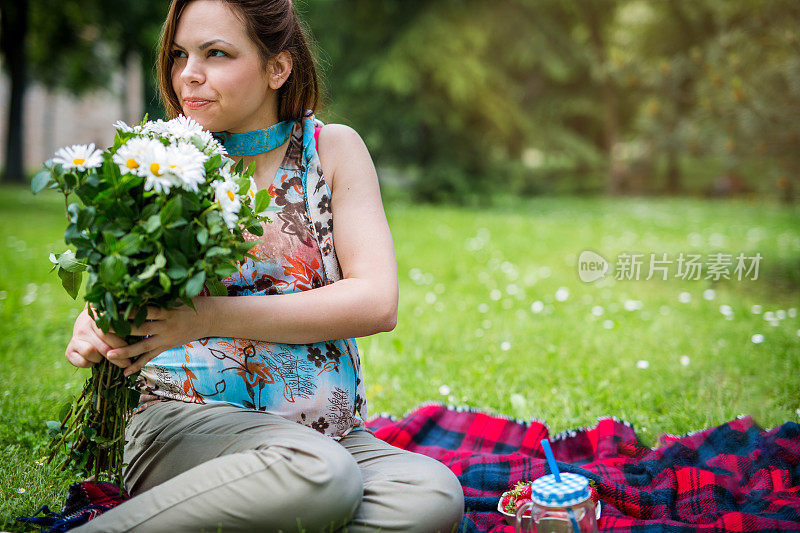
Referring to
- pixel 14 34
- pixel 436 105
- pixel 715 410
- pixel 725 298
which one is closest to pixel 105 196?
pixel 715 410

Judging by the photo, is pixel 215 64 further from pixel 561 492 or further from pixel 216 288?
pixel 561 492

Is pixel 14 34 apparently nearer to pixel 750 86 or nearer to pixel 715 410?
pixel 750 86

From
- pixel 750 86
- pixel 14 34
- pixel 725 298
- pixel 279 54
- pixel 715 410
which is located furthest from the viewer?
pixel 14 34

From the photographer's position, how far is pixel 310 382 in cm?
218

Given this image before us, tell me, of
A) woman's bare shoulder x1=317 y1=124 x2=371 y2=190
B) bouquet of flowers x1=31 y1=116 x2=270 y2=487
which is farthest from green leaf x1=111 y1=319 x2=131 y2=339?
woman's bare shoulder x1=317 y1=124 x2=371 y2=190

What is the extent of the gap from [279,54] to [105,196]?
30.8 inches

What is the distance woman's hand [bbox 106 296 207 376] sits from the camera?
1876 millimetres

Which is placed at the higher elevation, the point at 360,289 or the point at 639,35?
the point at 639,35

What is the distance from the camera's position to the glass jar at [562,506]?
182 centimetres

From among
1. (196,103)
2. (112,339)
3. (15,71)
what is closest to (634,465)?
(112,339)

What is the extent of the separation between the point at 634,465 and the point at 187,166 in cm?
195

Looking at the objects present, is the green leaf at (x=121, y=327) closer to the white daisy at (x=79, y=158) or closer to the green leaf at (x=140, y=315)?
the green leaf at (x=140, y=315)

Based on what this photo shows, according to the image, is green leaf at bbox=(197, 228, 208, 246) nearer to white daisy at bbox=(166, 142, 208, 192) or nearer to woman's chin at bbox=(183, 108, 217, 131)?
white daisy at bbox=(166, 142, 208, 192)

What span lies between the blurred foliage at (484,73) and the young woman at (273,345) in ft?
18.7
